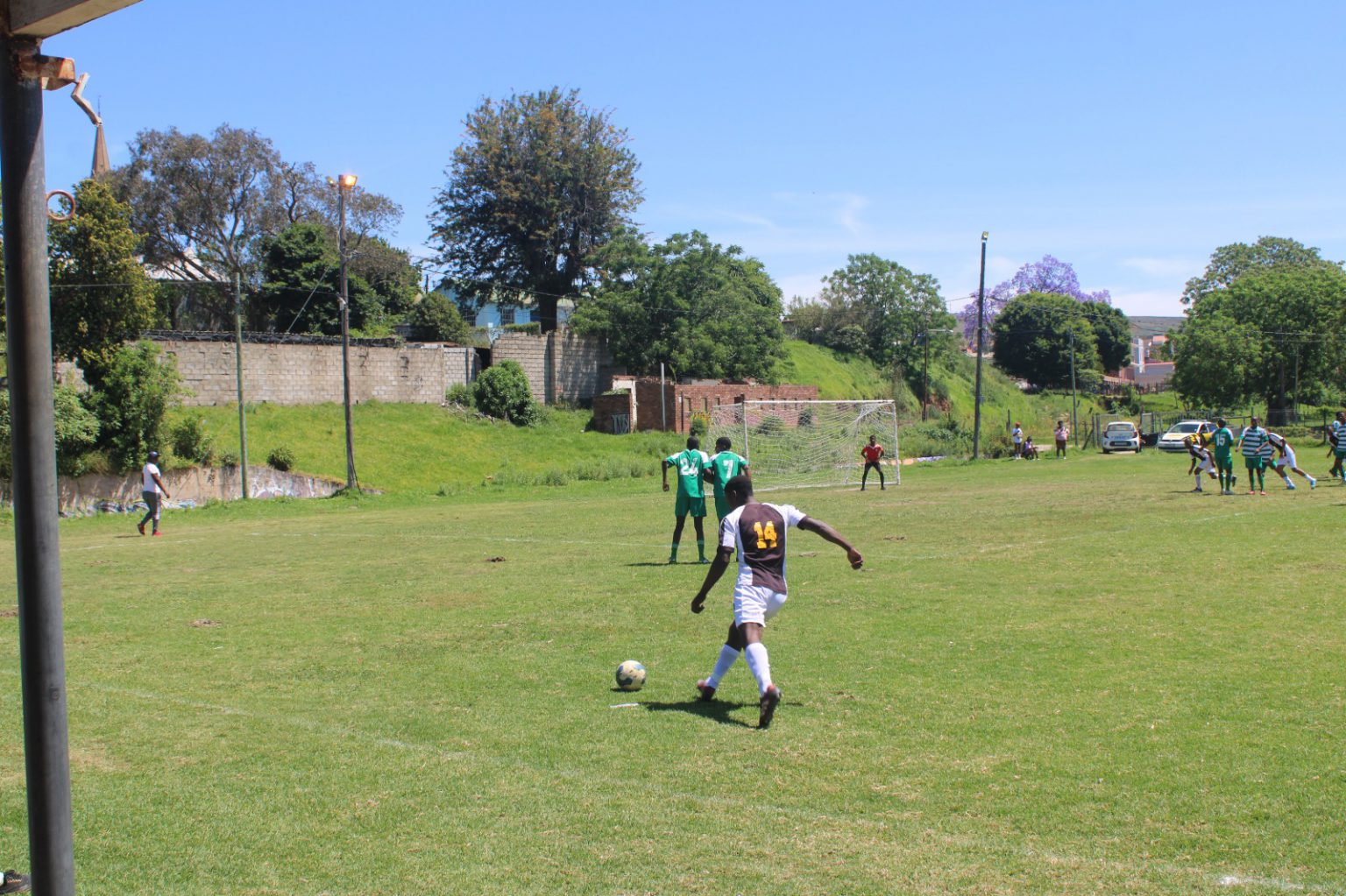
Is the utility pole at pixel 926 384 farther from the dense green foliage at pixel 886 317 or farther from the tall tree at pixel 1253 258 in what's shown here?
the tall tree at pixel 1253 258

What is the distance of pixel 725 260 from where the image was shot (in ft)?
201

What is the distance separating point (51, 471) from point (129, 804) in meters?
4.41

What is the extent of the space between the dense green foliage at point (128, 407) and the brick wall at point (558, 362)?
21.1m

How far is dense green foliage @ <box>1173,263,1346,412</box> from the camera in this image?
71625 millimetres

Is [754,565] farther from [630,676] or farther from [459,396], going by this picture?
[459,396]

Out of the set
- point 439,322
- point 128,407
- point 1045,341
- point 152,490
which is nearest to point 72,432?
point 128,407

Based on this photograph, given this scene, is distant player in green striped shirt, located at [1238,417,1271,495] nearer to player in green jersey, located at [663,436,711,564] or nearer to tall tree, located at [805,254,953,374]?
player in green jersey, located at [663,436,711,564]

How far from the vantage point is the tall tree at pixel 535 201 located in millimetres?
65188

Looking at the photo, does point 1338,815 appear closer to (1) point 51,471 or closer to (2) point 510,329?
(1) point 51,471

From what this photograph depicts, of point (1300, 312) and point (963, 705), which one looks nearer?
point (963, 705)

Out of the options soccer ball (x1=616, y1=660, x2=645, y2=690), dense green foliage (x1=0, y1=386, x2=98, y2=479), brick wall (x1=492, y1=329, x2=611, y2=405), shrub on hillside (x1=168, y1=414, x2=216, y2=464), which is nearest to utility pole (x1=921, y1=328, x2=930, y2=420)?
brick wall (x1=492, y1=329, x2=611, y2=405)

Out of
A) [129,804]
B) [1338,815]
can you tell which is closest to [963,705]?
[1338,815]

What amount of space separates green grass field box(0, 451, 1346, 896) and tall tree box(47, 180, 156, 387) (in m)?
21.6

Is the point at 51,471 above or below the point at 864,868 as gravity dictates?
above
